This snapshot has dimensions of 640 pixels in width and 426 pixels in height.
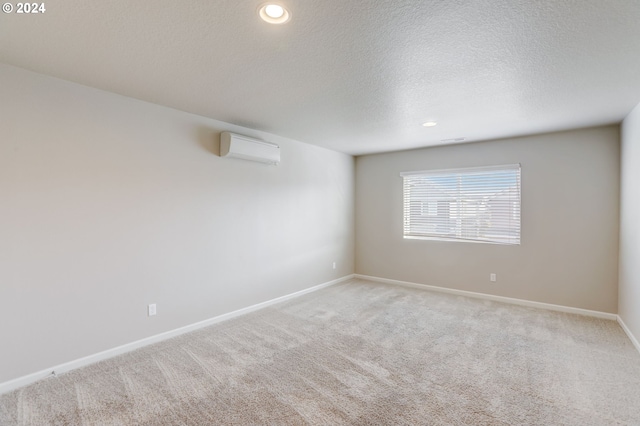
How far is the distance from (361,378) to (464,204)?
3.45m

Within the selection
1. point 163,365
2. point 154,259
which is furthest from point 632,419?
point 154,259

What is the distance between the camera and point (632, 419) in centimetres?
196

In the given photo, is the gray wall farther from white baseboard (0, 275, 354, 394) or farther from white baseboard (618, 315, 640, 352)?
white baseboard (0, 275, 354, 394)

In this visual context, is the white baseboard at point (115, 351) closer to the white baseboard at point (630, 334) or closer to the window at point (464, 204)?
the window at point (464, 204)

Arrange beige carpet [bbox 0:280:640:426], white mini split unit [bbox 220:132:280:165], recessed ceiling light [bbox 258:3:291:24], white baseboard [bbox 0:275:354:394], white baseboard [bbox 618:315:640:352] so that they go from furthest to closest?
white mini split unit [bbox 220:132:280:165] → white baseboard [bbox 618:315:640:352] → white baseboard [bbox 0:275:354:394] → beige carpet [bbox 0:280:640:426] → recessed ceiling light [bbox 258:3:291:24]

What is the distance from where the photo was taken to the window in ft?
14.7

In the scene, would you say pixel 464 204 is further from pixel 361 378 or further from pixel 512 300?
pixel 361 378

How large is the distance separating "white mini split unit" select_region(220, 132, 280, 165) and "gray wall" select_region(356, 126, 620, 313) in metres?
2.48

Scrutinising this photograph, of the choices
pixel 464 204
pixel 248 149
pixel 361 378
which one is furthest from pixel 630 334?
pixel 248 149

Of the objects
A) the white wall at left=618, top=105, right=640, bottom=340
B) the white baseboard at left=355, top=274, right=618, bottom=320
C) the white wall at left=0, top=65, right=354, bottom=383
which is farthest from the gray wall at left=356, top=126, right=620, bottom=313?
the white wall at left=0, top=65, right=354, bottom=383

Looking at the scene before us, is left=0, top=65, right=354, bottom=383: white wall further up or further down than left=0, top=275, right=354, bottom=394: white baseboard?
further up

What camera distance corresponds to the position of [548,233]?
13.7ft

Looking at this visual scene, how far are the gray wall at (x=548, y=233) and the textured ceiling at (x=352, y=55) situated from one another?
2.38ft

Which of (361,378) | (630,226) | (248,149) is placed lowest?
(361,378)
